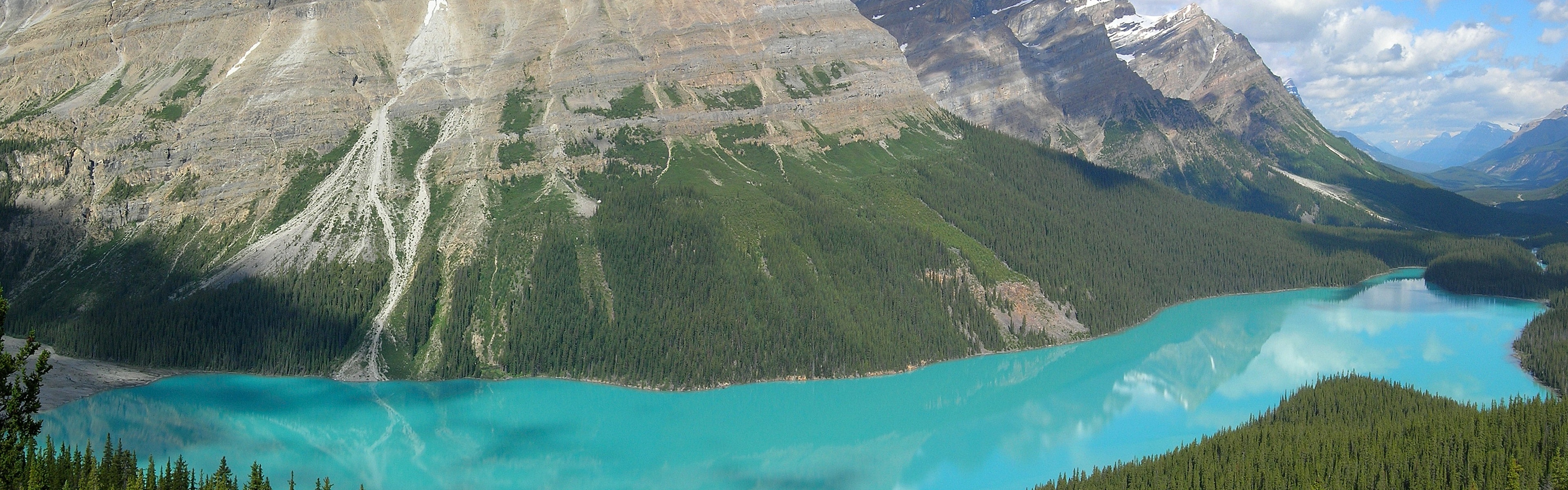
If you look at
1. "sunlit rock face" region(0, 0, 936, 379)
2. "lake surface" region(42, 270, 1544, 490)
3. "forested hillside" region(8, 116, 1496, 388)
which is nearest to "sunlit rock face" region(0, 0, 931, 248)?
"sunlit rock face" region(0, 0, 936, 379)

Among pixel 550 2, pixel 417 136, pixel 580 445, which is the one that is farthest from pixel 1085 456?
pixel 550 2

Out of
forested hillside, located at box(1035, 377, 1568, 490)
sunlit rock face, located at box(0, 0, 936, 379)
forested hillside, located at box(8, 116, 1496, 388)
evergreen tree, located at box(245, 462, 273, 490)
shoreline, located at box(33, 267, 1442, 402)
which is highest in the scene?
sunlit rock face, located at box(0, 0, 936, 379)

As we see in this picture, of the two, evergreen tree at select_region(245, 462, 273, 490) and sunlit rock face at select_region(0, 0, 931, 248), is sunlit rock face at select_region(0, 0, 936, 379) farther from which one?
evergreen tree at select_region(245, 462, 273, 490)

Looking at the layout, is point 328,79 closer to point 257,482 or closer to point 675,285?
point 675,285

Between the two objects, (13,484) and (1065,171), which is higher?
(1065,171)

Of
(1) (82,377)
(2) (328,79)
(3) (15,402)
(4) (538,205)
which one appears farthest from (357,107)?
(3) (15,402)

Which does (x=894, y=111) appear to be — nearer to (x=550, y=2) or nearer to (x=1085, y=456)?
(x=550, y=2)
